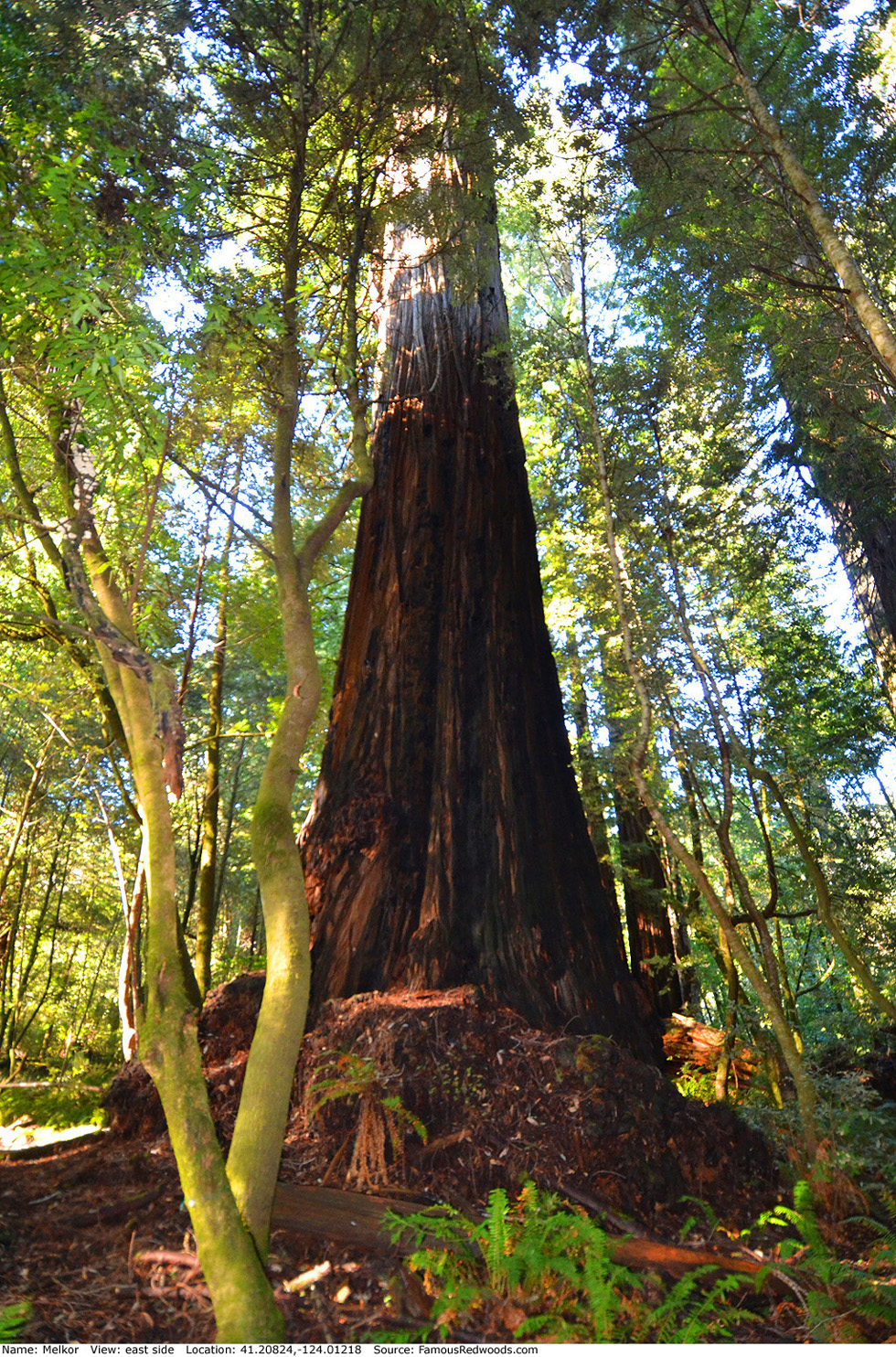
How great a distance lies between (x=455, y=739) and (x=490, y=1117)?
6.80ft

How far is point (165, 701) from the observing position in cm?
344

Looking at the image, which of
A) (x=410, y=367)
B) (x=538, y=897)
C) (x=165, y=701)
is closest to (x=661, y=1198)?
(x=538, y=897)

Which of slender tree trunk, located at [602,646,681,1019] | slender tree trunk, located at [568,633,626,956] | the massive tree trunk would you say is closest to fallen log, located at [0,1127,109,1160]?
the massive tree trunk

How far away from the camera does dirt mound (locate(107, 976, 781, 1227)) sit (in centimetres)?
313

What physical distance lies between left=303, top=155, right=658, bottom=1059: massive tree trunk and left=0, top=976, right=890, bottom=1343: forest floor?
37 cm

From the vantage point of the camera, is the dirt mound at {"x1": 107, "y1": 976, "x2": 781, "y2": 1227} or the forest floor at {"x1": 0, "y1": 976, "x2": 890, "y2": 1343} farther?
the dirt mound at {"x1": 107, "y1": 976, "x2": 781, "y2": 1227}

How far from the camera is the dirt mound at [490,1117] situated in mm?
3129

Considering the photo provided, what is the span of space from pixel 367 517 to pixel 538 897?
313 cm

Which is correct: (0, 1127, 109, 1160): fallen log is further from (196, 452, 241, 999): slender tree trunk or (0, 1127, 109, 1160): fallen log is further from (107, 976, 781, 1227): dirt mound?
(196, 452, 241, 999): slender tree trunk

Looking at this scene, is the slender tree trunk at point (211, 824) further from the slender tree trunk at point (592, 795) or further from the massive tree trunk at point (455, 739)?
the slender tree trunk at point (592, 795)

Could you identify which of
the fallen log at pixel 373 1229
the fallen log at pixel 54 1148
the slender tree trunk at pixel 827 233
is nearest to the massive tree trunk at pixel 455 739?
the fallen log at pixel 373 1229

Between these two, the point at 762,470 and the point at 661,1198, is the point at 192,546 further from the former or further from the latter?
the point at 661,1198

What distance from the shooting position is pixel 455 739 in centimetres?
464

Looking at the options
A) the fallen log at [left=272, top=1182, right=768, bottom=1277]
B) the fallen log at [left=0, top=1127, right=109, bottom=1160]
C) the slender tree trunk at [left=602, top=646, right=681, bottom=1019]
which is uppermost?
the slender tree trunk at [left=602, top=646, right=681, bottom=1019]
